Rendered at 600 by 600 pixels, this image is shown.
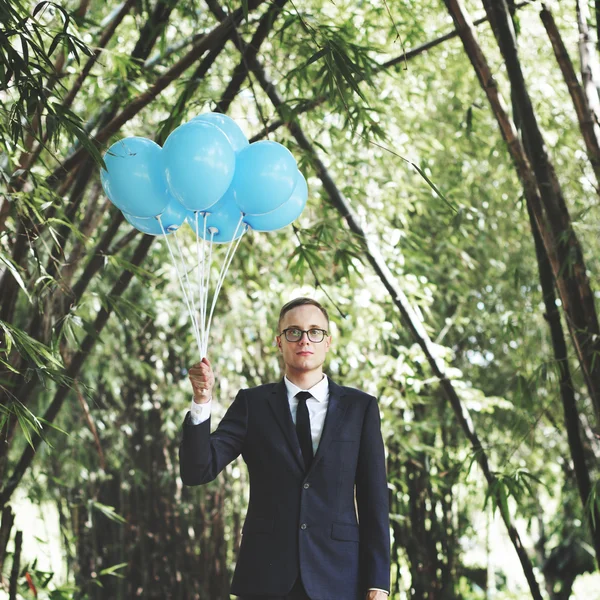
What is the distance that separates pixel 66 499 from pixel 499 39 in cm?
299

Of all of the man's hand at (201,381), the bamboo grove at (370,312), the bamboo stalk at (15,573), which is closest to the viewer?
the man's hand at (201,381)

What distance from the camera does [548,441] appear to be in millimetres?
4328

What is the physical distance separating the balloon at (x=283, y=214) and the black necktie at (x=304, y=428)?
45cm

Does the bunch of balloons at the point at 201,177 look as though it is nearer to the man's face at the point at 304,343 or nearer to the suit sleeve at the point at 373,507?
the man's face at the point at 304,343

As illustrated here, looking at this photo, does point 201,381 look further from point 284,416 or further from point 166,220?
point 166,220

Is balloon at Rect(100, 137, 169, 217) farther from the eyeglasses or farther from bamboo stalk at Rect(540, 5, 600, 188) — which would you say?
bamboo stalk at Rect(540, 5, 600, 188)

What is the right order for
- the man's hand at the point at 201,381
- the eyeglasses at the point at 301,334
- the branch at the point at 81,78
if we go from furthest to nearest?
the branch at the point at 81,78
the eyeglasses at the point at 301,334
the man's hand at the point at 201,381

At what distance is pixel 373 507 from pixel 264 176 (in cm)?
74

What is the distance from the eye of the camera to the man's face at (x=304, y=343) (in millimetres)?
1696

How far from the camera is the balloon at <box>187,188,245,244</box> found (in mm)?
1882

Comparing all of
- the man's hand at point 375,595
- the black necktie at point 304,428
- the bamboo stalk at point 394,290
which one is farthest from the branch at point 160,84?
the man's hand at point 375,595

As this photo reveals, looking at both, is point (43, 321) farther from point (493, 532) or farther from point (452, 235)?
point (493, 532)

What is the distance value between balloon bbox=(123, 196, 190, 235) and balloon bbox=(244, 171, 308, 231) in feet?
0.52

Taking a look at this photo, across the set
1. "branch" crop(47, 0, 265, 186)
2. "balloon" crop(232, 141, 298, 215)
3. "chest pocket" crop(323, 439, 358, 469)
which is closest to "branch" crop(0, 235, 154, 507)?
"branch" crop(47, 0, 265, 186)
